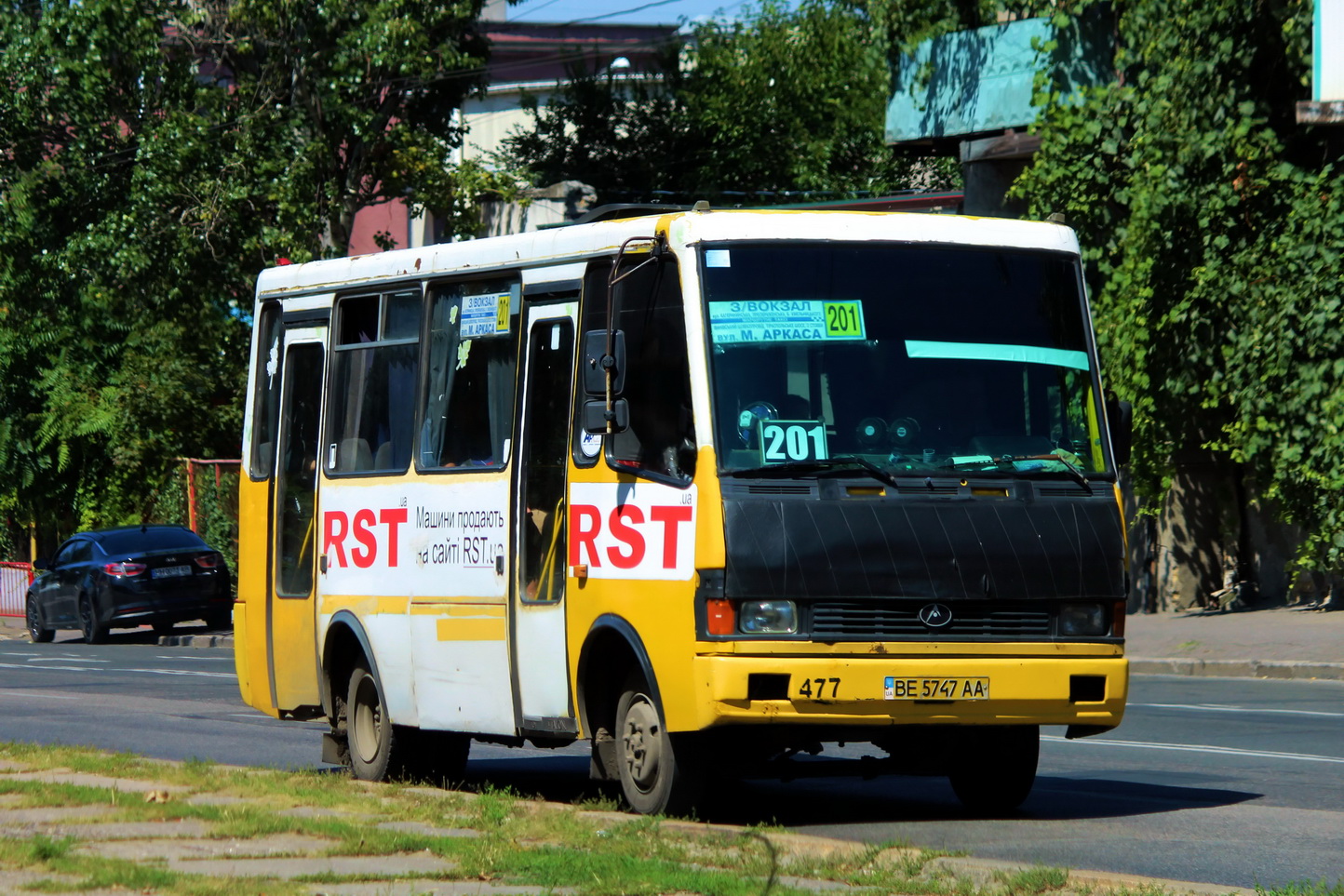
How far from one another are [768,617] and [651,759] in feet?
3.13

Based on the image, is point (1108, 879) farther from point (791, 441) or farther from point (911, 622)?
point (791, 441)

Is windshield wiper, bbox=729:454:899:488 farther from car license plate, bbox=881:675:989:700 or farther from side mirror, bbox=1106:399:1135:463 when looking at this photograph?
side mirror, bbox=1106:399:1135:463

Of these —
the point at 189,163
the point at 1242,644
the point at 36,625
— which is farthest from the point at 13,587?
the point at 1242,644

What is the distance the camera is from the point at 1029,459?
357 inches

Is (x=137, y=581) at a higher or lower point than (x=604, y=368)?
lower

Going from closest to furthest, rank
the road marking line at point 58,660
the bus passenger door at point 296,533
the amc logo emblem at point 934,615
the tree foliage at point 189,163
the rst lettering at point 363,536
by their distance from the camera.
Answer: the amc logo emblem at point 934,615
the rst lettering at point 363,536
the bus passenger door at point 296,533
the road marking line at point 58,660
the tree foliage at point 189,163

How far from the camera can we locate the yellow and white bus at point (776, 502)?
28.1 ft

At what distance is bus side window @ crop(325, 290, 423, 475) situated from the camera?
11.1 metres

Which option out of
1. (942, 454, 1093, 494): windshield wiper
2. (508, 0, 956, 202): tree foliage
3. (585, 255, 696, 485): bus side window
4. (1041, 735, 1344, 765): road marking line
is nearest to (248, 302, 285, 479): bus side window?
(585, 255, 696, 485): bus side window

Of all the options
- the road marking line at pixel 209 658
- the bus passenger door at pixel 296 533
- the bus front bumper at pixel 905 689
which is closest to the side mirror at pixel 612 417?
the bus front bumper at pixel 905 689

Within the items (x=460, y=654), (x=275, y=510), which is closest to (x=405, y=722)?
(x=460, y=654)

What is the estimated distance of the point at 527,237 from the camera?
33.6 feet

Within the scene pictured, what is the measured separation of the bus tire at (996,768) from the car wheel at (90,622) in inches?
834

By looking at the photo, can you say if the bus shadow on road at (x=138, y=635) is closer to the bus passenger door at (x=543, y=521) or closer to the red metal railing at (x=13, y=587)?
the red metal railing at (x=13, y=587)
